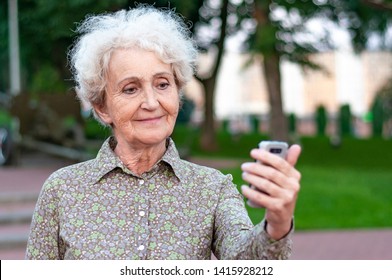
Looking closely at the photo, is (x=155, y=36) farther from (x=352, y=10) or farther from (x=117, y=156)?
(x=352, y=10)

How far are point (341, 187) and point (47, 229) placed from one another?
1223cm

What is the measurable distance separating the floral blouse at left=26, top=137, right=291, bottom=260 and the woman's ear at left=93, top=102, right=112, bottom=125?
0.42 feet

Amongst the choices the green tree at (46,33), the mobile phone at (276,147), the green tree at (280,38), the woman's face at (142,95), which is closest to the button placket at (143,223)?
the woman's face at (142,95)

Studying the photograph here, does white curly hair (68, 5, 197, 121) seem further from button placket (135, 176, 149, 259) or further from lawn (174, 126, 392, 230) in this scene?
lawn (174, 126, 392, 230)

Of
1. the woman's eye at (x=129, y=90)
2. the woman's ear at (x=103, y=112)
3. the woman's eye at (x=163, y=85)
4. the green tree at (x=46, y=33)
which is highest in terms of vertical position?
the green tree at (x=46, y=33)

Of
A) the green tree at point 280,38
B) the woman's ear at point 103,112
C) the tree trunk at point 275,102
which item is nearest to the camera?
the woman's ear at point 103,112

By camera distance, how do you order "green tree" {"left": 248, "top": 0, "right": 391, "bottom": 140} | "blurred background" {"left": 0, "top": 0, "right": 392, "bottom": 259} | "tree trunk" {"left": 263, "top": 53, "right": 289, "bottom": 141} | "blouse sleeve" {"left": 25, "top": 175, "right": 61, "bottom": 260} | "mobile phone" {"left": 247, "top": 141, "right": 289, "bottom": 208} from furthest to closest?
1. "tree trunk" {"left": 263, "top": 53, "right": 289, "bottom": 141}
2. "green tree" {"left": 248, "top": 0, "right": 391, "bottom": 140}
3. "blurred background" {"left": 0, "top": 0, "right": 392, "bottom": 259}
4. "blouse sleeve" {"left": 25, "top": 175, "right": 61, "bottom": 260}
5. "mobile phone" {"left": 247, "top": 141, "right": 289, "bottom": 208}

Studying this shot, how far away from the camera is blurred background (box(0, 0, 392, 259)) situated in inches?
448

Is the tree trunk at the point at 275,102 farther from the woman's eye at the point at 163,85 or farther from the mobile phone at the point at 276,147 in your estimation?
the mobile phone at the point at 276,147

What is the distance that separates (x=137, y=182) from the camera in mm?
2367

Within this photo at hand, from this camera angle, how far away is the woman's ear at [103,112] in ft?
8.19

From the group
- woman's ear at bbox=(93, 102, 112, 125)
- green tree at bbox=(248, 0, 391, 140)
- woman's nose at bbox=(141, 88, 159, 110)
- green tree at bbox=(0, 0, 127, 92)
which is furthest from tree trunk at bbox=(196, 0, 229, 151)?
woman's nose at bbox=(141, 88, 159, 110)

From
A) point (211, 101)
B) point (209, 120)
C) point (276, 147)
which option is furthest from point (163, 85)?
point (211, 101)

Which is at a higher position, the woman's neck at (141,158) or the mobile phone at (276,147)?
the woman's neck at (141,158)
